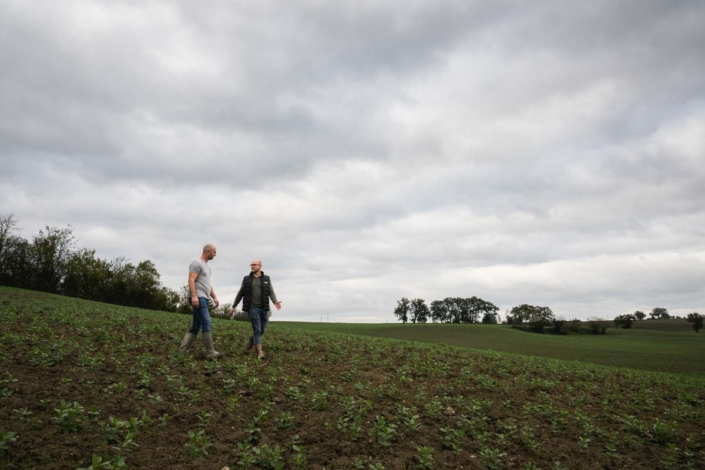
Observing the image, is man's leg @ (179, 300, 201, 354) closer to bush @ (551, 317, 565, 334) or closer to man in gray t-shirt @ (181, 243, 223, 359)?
man in gray t-shirt @ (181, 243, 223, 359)

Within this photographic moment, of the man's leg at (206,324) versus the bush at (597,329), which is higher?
the man's leg at (206,324)

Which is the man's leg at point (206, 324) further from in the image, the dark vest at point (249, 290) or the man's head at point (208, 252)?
the dark vest at point (249, 290)

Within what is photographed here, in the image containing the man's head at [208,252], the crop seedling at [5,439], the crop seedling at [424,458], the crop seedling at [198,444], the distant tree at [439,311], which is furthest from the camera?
the distant tree at [439,311]

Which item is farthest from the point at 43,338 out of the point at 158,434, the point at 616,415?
the point at 616,415

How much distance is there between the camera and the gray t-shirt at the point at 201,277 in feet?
35.4

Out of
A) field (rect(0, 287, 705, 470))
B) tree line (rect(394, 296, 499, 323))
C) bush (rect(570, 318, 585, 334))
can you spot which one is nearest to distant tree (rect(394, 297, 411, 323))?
tree line (rect(394, 296, 499, 323))

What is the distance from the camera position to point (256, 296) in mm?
12000

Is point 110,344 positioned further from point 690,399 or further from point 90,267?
point 90,267

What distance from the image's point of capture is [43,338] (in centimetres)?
1173

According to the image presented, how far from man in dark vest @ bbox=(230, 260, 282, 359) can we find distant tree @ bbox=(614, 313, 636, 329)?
108828 mm

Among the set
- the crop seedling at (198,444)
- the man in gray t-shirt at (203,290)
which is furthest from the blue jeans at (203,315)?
the crop seedling at (198,444)

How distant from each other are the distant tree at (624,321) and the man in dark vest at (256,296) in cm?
10883

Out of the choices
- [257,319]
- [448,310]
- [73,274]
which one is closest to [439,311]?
[448,310]

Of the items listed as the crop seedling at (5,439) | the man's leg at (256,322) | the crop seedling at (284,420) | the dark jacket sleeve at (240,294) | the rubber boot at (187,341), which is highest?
the dark jacket sleeve at (240,294)
